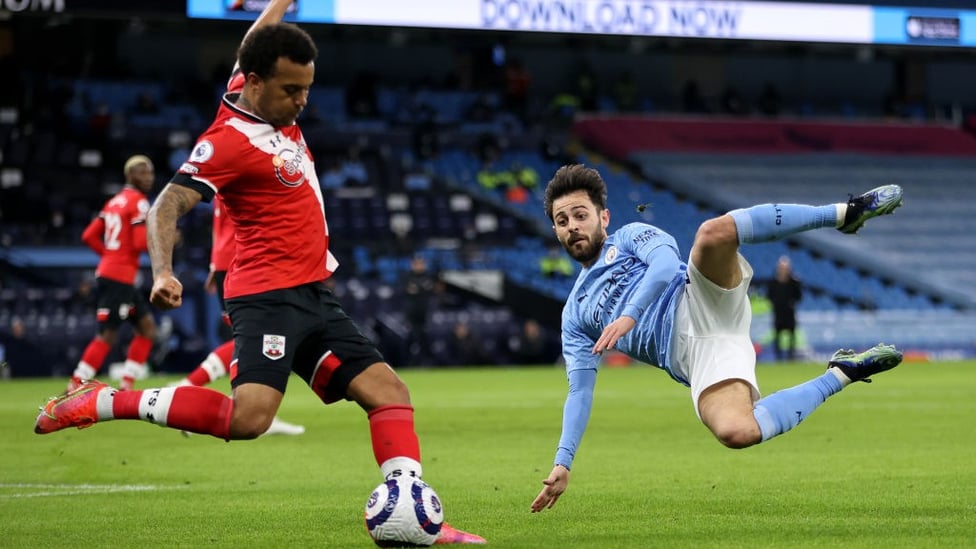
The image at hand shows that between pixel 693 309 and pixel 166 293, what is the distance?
2.61 meters

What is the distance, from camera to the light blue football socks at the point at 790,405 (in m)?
6.51

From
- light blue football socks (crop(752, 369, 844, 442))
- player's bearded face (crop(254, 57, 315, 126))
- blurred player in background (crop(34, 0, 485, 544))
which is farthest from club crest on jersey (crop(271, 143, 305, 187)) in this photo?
light blue football socks (crop(752, 369, 844, 442))

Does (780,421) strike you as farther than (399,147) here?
No

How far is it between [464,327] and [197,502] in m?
18.7

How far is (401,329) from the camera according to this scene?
2630 cm

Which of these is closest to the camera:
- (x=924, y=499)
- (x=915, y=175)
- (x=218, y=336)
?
(x=924, y=499)

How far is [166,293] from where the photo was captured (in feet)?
18.5

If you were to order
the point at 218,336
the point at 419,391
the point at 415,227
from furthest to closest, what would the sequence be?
the point at 415,227 < the point at 218,336 < the point at 419,391

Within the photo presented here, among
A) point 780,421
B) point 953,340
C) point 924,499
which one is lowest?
point 953,340

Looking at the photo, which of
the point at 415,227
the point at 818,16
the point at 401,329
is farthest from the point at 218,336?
the point at 818,16

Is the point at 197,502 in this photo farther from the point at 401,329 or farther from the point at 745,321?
the point at 401,329

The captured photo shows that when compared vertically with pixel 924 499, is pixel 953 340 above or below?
below

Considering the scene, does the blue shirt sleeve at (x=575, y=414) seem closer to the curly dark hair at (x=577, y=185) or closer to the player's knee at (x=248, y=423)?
the curly dark hair at (x=577, y=185)

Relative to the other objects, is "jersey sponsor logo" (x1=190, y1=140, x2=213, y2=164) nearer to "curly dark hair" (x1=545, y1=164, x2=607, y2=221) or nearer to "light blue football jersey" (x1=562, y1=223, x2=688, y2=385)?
"curly dark hair" (x1=545, y1=164, x2=607, y2=221)
